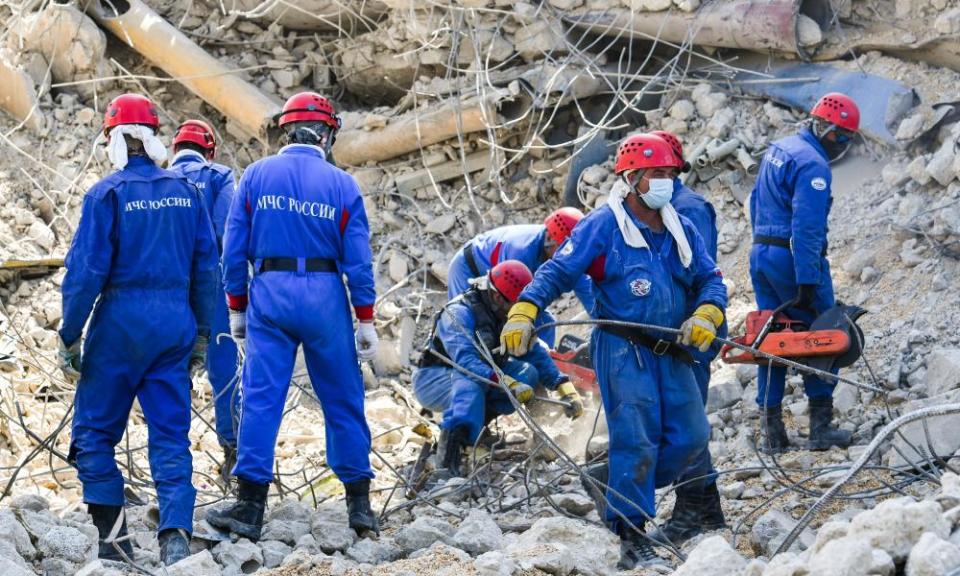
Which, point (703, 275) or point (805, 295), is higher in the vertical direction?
point (703, 275)

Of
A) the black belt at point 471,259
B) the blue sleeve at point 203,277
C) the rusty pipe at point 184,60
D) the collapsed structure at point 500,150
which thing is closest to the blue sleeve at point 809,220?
the collapsed structure at point 500,150

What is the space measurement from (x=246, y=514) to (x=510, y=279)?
225 cm

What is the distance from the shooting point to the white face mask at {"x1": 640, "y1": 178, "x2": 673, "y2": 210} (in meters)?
6.12

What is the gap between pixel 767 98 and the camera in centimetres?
1071

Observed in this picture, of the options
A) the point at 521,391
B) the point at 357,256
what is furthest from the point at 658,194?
the point at 521,391

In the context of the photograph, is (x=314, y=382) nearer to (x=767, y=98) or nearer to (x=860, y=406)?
(x=860, y=406)

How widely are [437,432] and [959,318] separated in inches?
123

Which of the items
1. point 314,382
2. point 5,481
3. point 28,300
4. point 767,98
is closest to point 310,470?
point 5,481

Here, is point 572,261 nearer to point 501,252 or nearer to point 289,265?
point 289,265

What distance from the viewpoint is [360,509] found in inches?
246

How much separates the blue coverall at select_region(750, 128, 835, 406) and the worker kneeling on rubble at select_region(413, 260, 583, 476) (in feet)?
3.88

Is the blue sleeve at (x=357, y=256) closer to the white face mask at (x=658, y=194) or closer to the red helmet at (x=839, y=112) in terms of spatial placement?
the white face mask at (x=658, y=194)

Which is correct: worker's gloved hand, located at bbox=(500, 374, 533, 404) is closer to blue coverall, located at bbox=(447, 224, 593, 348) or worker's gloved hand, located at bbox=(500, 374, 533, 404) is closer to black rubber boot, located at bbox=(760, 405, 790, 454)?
blue coverall, located at bbox=(447, 224, 593, 348)

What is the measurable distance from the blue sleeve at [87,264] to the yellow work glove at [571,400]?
9.78ft
